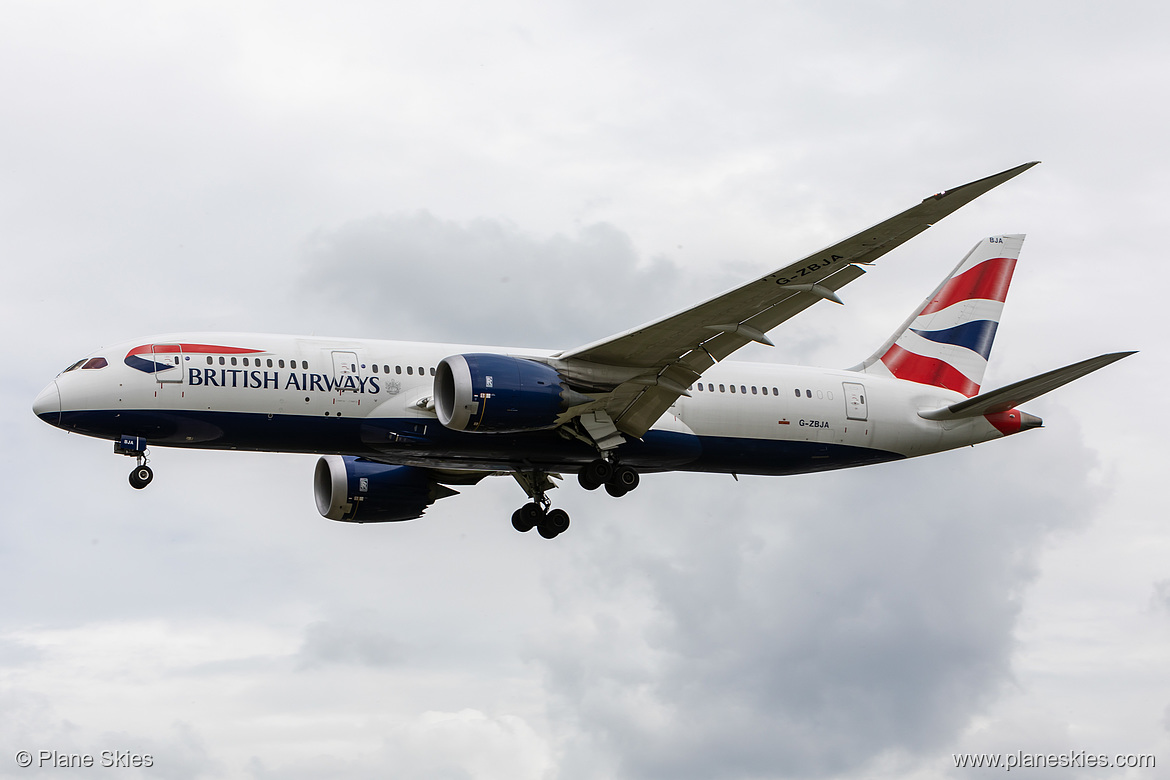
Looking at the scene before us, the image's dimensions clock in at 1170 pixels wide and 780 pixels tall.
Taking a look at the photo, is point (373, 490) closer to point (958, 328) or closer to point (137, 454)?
point (137, 454)

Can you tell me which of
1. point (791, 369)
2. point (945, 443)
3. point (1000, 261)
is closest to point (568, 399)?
point (791, 369)

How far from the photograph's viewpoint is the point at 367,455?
105 feet

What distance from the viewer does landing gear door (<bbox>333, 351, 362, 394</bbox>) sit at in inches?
1212

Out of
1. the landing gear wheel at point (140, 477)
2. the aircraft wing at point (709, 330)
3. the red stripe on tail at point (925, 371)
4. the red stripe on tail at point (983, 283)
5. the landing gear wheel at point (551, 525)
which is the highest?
the red stripe on tail at point (983, 283)

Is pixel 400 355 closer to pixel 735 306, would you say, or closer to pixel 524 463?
pixel 524 463

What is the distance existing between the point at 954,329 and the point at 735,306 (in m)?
13.3

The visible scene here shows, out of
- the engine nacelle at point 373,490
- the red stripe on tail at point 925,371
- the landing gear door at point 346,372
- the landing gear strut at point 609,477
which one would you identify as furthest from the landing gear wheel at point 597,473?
the red stripe on tail at point 925,371

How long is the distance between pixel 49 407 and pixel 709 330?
1503 cm

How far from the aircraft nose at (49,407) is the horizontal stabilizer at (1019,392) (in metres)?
22.2

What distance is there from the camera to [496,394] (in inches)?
1165

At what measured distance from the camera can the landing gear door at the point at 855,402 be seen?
35906mm

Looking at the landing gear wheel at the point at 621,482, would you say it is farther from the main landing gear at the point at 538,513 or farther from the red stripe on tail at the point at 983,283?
the red stripe on tail at the point at 983,283

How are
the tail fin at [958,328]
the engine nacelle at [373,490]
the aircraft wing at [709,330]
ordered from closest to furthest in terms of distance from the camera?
1. the aircraft wing at [709,330]
2. the engine nacelle at [373,490]
3. the tail fin at [958,328]

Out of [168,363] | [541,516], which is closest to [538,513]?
[541,516]
